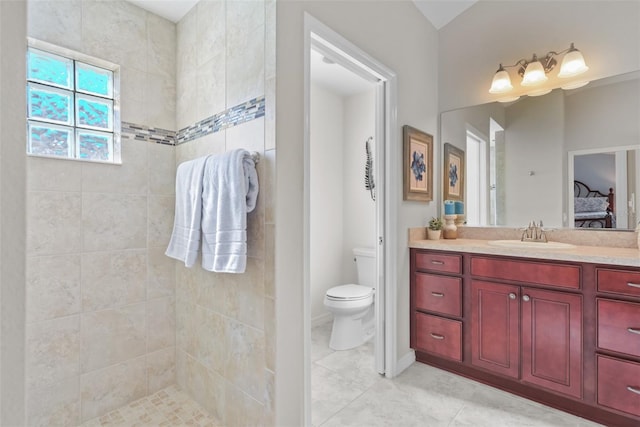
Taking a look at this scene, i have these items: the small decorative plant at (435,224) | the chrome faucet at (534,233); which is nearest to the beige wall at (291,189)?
the small decorative plant at (435,224)

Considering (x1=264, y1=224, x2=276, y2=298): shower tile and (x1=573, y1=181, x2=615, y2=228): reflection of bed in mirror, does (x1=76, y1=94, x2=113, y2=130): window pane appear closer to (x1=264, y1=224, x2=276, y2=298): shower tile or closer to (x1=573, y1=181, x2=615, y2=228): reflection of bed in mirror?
(x1=264, y1=224, x2=276, y2=298): shower tile

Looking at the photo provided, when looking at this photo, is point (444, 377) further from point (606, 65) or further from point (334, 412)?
point (606, 65)

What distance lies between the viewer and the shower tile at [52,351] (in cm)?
153

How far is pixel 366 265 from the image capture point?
3.03 metres

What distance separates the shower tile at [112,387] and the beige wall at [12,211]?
1863 mm

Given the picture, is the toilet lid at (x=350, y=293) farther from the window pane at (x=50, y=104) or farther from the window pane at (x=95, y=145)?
the window pane at (x=50, y=104)

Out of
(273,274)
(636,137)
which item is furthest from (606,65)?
(273,274)

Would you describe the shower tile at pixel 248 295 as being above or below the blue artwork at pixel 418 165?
below

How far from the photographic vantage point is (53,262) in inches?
62.7

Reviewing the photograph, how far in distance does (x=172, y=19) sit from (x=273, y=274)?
6.12 feet

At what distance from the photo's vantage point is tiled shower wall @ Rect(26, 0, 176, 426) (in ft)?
5.11

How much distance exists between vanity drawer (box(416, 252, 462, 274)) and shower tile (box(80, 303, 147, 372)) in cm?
187

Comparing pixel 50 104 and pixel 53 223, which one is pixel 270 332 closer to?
pixel 53 223

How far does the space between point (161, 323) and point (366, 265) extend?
182cm
